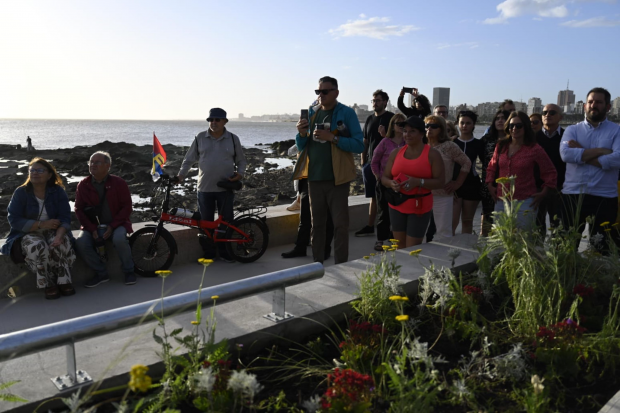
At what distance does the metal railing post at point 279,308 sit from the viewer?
2994 millimetres

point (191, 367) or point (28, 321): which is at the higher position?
A: point (191, 367)

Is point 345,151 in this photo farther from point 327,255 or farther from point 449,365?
point 449,365

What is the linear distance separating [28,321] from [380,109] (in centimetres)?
521

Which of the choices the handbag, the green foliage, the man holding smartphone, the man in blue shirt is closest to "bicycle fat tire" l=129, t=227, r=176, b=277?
the handbag

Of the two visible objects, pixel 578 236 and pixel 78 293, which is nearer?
pixel 578 236

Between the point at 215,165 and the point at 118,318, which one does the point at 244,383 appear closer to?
the point at 118,318

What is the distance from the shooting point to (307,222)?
679 cm

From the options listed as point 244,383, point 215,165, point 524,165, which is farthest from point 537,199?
point 244,383

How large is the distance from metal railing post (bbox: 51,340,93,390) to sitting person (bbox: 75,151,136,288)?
11.5 ft

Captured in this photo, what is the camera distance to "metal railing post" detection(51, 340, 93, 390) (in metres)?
2.24

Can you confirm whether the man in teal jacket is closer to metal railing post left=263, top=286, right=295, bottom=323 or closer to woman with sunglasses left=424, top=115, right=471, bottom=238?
woman with sunglasses left=424, top=115, right=471, bottom=238

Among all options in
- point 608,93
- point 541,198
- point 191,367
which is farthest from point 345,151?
point 191,367

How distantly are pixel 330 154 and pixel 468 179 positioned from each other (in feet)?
6.87

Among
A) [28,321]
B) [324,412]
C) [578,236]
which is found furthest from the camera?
[28,321]
